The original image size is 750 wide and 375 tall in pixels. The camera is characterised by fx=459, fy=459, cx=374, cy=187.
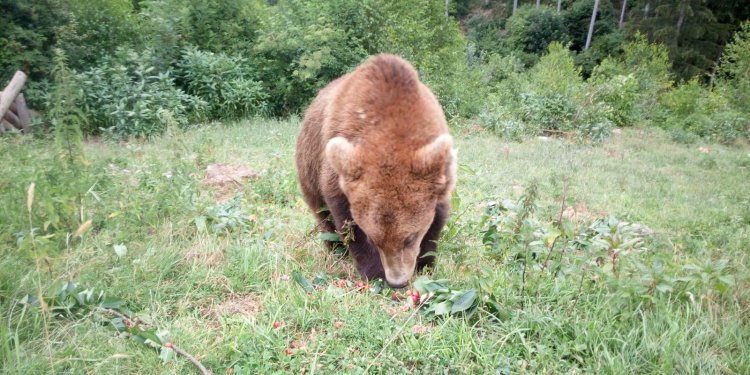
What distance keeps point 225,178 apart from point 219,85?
683 centimetres

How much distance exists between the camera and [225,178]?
6219mm

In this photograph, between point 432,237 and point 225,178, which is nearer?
point 432,237

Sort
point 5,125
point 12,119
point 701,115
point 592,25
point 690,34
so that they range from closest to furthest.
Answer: point 5,125 → point 12,119 → point 701,115 → point 690,34 → point 592,25

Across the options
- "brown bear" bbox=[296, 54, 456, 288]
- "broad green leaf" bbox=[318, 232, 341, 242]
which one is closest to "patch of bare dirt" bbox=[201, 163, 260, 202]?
"broad green leaf" bbox=[318, 232, 341, 242]

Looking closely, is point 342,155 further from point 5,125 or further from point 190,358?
point 5,125

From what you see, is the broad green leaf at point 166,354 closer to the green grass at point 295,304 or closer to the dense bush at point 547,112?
Answer: the green grass at point 295,304

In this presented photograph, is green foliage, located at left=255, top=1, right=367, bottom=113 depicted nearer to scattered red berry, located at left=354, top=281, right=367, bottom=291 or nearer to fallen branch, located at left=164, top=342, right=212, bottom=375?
scattered red berry, located at left=354, top=281, right=367, bottom=291

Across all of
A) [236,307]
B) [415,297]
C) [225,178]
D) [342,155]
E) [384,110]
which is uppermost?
[384,110]

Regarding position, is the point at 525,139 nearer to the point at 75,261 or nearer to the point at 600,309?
the point at 600,309

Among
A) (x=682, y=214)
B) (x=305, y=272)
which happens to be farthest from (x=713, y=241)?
(x=305, y=272)

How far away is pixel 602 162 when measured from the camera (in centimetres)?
952

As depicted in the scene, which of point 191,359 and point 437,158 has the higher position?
point 437,158

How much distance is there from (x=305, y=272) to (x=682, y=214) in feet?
17.5

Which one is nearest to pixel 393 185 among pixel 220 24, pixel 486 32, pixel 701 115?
pixel 220 24
